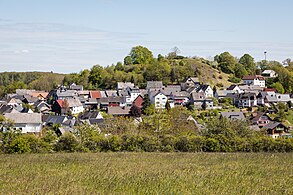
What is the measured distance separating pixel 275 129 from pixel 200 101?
25059 mm

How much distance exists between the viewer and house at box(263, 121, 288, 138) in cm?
5403

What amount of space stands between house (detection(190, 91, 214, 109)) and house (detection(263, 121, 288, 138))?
21017mm

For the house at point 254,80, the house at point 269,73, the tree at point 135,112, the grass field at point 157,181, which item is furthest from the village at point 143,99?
the grass field at point 157,181

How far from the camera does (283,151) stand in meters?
25.0

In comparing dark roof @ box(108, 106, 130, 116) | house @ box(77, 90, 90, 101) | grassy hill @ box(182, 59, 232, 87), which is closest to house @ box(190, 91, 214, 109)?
dark roof @ box(108, 106, 130, 116)

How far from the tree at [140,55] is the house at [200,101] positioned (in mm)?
44863

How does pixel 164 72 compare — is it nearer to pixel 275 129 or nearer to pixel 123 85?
pixel 123 85

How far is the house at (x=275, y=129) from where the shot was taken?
5403 centimetres

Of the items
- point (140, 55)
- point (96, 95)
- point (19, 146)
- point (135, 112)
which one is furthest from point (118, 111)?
point (140, 55)

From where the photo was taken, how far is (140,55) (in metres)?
125

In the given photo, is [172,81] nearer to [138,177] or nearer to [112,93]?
[112,93]

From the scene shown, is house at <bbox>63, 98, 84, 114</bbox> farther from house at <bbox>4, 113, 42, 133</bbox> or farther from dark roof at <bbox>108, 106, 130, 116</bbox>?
house at <bbox>4, 113, 42, 133</bbox>

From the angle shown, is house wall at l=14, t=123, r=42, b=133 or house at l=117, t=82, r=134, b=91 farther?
house at l=117, t=82, r=134, b=91

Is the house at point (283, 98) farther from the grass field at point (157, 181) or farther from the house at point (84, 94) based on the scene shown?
the grass field at point (157, 181)
